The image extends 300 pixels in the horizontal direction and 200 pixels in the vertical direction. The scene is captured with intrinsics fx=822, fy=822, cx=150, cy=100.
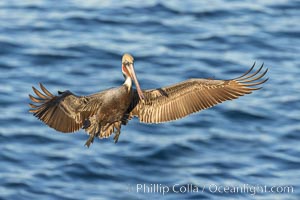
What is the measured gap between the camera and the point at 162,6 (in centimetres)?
2798

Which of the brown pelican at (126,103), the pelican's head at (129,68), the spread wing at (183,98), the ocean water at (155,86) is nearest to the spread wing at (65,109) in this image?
the brown pelican at (126,103)

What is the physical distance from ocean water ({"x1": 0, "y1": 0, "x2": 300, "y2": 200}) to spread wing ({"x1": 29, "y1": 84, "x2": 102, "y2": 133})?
6.72 metres

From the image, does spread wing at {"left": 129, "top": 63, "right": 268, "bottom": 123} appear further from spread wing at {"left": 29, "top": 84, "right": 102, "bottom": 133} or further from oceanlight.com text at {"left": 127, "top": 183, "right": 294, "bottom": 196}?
oceanlight.com text at {"left": 127, "top": 183, "right": 294, "bottom": 196}

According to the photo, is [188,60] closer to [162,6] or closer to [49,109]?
[162,6]

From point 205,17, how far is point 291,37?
2.93 meters

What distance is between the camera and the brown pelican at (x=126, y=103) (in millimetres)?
12109

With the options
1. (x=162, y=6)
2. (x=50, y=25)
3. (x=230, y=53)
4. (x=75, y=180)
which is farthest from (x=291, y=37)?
(x=75, y=180)

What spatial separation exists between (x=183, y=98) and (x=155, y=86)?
9.31 meters

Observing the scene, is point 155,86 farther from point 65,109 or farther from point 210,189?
point 65,109

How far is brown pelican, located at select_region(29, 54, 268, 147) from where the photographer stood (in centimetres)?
1211

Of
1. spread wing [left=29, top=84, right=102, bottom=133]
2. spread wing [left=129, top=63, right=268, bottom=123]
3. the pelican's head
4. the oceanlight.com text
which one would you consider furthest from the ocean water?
the pelican's head

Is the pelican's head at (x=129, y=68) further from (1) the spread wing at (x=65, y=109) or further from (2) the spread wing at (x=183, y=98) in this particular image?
(2) the spread wing at (x=183, y=98)

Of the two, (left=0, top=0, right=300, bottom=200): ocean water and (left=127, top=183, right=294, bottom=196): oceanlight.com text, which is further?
(left=0, top=0, right=300, bottom=200): ocean water

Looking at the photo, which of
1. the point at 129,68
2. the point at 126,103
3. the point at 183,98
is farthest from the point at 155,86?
the point at 129,68
